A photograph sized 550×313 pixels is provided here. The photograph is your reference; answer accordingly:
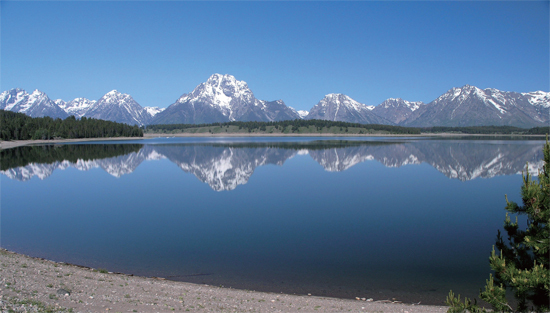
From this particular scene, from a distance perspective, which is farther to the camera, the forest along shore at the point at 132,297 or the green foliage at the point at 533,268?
the forest along shore at the point at 132,297

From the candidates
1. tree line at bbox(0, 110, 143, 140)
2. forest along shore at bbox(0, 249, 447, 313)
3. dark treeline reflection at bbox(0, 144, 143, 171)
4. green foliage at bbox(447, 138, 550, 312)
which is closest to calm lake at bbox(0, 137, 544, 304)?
forest along shore at bbox(0, 249, 447, 313)

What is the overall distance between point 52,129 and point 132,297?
6465 inches

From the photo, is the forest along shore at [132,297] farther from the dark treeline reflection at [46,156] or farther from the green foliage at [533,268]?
the dark treeline reflection at [46,156]

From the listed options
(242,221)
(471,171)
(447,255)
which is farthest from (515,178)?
(242,221)

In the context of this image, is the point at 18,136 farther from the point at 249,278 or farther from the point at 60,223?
the point at 249,278

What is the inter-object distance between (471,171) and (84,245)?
Result: 4261 cm

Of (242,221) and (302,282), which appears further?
(242,221)

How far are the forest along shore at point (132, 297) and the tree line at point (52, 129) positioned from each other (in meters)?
135

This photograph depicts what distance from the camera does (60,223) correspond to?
19.6 metres

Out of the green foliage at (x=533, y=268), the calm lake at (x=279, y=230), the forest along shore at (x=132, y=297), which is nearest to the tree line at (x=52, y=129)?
the calm lake at (x=279, y=230)

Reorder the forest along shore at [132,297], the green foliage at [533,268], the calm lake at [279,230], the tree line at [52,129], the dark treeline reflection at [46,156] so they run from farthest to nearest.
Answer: the tree line at [52,129]
the dark treeline reflection at [46,156]
the calm lake at [279,230]
the forest along shore at [132,297]
the green foliage at [533,268]

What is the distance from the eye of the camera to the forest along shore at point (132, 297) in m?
8.66

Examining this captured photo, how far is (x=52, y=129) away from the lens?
146 meters

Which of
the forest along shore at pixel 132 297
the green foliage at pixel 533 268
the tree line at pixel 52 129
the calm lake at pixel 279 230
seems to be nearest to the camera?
the green foliage at pixel 533 268
